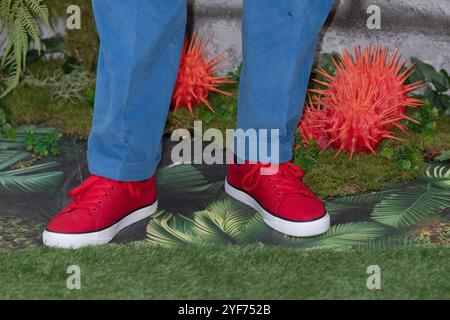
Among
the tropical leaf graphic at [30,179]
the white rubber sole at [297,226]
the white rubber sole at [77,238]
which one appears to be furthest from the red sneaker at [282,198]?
the tropical leaf graphic at [30,179]

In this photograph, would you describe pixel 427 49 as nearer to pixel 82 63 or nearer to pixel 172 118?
pixel 172 118

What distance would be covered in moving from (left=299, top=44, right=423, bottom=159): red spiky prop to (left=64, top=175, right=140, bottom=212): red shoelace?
0.60 metres

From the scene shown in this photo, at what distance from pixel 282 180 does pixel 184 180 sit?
0.97 ft

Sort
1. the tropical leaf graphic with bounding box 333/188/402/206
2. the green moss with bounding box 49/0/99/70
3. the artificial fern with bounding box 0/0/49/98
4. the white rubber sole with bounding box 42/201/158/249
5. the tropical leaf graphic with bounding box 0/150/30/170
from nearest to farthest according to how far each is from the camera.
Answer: the white rubber sole with bounding box 42/201/158/249
the tropical leaf graphic with bounding box 333/188/402/206
the tropical leaf graphic with bounding box 0/150/30/170
the artificial fern with bounding box 0/0/49/98
the green moss with bounding box 49/0/99/70

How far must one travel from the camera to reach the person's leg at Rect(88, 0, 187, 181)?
1.46m

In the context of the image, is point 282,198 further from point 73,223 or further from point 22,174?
point 22,174

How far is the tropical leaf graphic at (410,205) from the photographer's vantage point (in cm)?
172

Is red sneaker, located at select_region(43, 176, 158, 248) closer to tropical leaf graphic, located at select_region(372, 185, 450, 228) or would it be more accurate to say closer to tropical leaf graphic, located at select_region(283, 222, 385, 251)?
tropical leaf graphic, located at select_region(283, 222, 385, 251)

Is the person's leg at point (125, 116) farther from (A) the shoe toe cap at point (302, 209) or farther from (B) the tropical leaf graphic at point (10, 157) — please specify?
(B) the tropical leaf graphic at point (10, 157)

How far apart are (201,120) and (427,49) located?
726 millimetres

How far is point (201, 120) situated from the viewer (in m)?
2.24

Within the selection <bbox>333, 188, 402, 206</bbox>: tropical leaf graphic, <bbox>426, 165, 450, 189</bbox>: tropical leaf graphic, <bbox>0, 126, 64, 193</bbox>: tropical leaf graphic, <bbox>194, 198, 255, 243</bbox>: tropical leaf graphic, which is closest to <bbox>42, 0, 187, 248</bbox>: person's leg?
<bbox>194, 198, 255, 243</bbox>: tropical leaf graphic

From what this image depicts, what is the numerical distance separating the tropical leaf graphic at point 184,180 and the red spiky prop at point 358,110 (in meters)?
0.31

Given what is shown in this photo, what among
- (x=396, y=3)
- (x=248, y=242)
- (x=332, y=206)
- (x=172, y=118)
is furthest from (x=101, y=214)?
(x=396, y=3)
